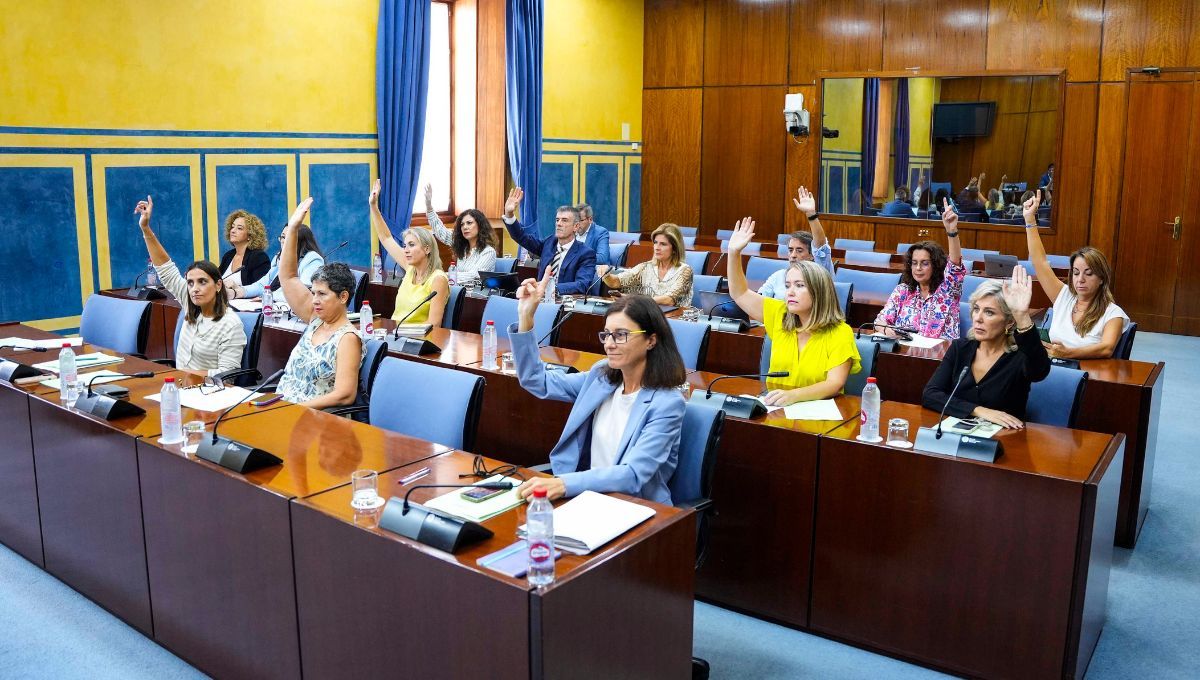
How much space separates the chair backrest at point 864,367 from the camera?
3971 millimetres

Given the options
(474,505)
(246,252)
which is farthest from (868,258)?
(474,505)

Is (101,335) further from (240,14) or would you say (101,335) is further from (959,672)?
(959,672)

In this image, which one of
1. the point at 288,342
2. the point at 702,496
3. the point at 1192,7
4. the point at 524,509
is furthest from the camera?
the point at 1192,7

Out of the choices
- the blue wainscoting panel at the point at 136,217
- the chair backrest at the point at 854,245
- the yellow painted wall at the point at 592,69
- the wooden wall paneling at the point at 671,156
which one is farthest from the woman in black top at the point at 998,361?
the wooden wall paneling at the point at 671,156

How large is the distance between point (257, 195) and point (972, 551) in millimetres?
6354

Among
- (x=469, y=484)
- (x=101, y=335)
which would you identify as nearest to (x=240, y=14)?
(x=101, y=335)

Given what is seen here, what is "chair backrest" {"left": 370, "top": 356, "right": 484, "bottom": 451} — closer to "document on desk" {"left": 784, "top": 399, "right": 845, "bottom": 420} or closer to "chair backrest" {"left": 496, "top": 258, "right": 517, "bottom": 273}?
"document on desk" {"left": 784, "top": 399, "right": 845, "bottom": 420}

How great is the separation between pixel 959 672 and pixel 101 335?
4.39 metres

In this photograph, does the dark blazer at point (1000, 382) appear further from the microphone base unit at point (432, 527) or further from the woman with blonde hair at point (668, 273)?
the woman with blonde hair at point (668, 273)

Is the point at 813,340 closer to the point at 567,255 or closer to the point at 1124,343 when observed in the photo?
the point at 1124,343

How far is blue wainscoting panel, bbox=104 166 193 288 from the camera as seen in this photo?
22.6 ft

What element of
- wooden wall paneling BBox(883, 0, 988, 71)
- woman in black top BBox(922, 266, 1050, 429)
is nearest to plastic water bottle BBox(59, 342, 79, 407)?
woman in black top BBox(922, 266, 1050, 429)

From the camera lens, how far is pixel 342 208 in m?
8.45

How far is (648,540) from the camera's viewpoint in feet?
7.47
